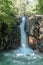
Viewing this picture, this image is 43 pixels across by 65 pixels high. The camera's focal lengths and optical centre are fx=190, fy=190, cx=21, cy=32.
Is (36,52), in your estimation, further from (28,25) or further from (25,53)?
(28,25)

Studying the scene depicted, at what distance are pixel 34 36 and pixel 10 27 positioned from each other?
272 centimetres

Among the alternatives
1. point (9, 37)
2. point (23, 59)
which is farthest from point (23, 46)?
point (23, 59)

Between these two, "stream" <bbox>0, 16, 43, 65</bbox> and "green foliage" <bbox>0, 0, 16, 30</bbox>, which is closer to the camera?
"stream" <bbox>0, 16, 43, 65</bbox>

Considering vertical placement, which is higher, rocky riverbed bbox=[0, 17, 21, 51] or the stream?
rocky riverbed bbox=[0, 17, 21, 51]

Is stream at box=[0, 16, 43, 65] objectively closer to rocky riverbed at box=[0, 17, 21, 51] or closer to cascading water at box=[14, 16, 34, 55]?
cascading water at box=[14, 16, 34, 55]

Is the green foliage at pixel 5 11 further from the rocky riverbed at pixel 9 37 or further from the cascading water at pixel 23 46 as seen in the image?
the cascading water at pixel 23 46

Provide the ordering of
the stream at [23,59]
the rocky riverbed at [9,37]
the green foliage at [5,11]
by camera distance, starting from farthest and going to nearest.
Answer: the rocky riverbed at [9,37] → the green foliage at [5,11] → the stream at [23,59]

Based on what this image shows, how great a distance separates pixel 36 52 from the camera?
18.2 meters

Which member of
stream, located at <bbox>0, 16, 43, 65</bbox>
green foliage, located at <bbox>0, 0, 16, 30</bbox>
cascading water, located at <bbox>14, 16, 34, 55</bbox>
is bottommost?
stream, located at <bbox>0, 16, 43, 65</bbox>

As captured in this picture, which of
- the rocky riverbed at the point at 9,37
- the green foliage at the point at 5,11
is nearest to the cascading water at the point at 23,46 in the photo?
the rocky riverbed at the point at 9,37

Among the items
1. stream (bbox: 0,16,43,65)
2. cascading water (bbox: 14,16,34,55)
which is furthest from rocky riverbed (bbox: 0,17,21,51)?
stream (bbox: 0,16,43,65)

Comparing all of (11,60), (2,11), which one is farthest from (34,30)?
(11,60)

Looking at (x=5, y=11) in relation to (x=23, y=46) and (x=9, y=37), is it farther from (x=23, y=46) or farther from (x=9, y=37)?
(x=23, y=46)

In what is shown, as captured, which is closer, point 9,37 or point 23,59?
point 23,59
